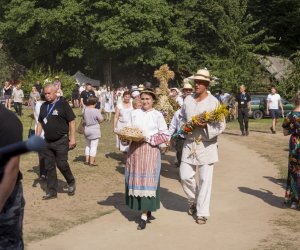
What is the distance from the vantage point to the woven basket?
734 cm

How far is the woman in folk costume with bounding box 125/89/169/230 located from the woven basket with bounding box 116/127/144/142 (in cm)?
10

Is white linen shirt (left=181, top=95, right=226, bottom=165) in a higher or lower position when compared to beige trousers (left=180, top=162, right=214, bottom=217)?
higher

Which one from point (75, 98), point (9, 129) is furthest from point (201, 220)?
point (75, 98)

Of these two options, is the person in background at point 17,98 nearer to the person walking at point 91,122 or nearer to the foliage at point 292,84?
the foliage at point 292,84

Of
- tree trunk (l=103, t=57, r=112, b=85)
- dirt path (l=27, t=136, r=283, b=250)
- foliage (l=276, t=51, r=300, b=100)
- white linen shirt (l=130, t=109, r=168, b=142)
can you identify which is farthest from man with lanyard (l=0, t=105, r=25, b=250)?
tree trunk (l=103, t=57, r=112, b=85)

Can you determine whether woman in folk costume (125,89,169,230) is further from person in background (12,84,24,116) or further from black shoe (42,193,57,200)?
person in background (12,84,24,116)

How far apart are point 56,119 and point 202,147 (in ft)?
8.66

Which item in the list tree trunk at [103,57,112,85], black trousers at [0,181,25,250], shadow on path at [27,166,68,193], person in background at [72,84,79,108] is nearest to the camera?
black trousers at [0,181,25,250]

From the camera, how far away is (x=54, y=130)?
894 cm

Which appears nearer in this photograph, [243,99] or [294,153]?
[294,153]

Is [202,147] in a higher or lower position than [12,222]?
higher

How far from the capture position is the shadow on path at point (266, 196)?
888cm

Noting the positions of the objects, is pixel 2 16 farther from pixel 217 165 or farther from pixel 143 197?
pixel 143 197

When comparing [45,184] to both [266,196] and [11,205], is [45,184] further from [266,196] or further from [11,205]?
[11,205]
